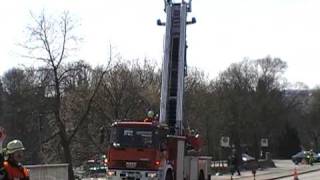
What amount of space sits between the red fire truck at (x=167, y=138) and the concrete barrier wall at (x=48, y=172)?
2.11 metres

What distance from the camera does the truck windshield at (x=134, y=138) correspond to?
74.9 feet

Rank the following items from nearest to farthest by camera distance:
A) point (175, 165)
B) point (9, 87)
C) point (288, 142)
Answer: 1. point (175, 165)
2. point (9, 87)
3. point (288, 142)

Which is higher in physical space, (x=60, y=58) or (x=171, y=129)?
(x=60, y=58)

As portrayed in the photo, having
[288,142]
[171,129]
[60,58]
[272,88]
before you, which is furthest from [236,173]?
[288,142]

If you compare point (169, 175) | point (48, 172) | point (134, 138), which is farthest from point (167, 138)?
point (48, 172)

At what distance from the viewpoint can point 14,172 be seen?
8133 mm

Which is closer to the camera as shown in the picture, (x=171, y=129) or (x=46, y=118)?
(x=171, y=129)

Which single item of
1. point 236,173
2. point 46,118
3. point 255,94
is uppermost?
point 255,94

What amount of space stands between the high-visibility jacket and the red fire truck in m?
14.4

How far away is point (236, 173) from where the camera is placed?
51.5 metres

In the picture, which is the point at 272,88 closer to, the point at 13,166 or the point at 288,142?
the point at 288,142

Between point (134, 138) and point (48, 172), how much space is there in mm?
3536

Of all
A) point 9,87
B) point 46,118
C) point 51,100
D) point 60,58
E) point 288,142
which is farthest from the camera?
point 288,142

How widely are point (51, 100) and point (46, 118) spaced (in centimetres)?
942
